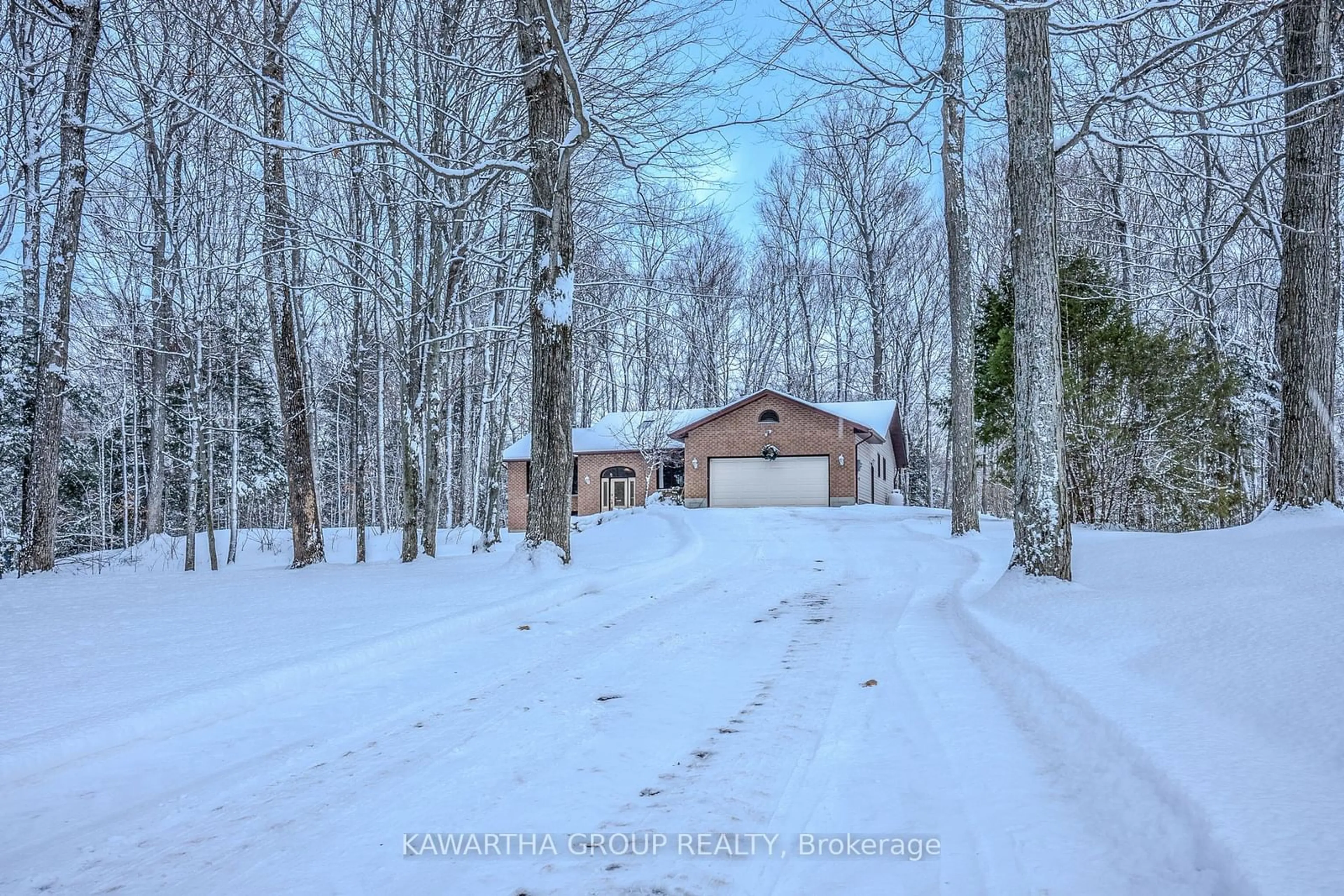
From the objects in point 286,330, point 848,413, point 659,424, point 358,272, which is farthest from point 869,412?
point 358,272

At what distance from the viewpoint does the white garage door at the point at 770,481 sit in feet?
81.9

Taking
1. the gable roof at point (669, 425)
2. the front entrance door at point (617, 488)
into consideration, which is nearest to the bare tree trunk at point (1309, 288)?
the gable roof at point (669, 425)

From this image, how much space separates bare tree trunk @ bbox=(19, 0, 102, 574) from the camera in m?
9.44

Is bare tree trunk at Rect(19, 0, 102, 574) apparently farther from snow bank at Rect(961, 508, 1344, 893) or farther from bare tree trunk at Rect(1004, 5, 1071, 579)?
bare tree trunk at Rect(1004, 5, 1071, 579)

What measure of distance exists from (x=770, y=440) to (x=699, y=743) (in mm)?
22784

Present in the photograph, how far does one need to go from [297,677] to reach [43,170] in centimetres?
1298

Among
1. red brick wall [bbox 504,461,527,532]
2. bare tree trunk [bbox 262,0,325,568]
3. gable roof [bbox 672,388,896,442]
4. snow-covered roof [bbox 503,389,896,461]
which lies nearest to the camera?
bare tree trunk [bbox 262,0,325,568]

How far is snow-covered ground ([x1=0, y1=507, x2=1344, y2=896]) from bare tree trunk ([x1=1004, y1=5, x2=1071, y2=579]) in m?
0.47

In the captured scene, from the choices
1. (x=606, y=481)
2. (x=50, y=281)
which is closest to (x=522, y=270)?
(x=50, y=281)

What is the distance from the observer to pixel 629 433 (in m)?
28.0

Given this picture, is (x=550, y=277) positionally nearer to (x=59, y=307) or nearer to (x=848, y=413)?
(x=59, y=307)

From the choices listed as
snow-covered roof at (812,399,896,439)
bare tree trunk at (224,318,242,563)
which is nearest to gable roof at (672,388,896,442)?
snow-covered roof at (812,399,896,439)

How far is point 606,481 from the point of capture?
1184 inches

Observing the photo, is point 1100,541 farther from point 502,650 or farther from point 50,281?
point 50,281
